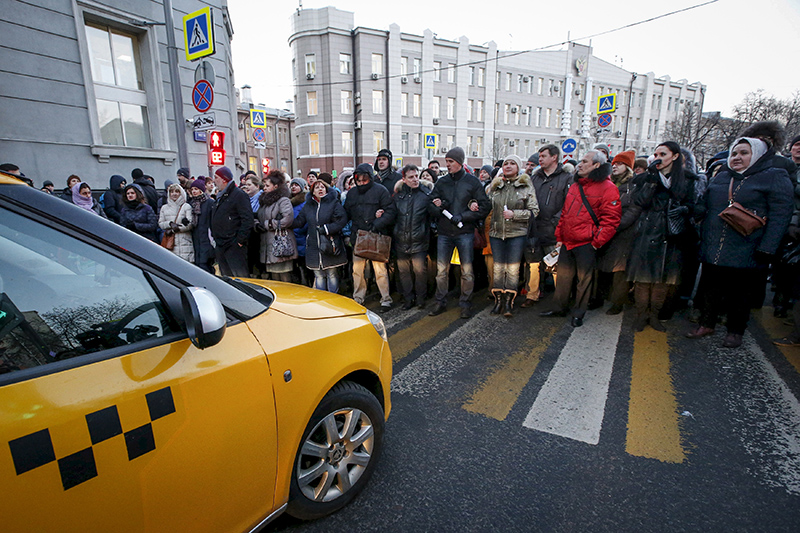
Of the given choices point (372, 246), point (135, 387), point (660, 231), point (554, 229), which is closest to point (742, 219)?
point (660, 231)

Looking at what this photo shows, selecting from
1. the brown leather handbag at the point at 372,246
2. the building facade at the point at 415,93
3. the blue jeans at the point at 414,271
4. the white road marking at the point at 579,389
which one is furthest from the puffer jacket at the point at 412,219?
the building facade at the point at 415,93

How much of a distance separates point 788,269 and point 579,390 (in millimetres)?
3424

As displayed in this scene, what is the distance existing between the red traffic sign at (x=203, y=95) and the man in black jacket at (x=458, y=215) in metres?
6.58

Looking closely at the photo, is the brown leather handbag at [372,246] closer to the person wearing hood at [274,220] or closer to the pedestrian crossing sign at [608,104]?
the person wearing hood at [274,220]

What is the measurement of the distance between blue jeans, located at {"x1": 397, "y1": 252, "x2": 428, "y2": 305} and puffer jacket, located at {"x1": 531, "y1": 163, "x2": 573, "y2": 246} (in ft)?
5.72

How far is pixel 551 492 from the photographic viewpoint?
7.73 ft

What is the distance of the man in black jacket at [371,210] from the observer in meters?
5.84

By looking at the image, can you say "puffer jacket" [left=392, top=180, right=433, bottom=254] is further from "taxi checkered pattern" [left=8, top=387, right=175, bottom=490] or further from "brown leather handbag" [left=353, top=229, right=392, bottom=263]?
"taxi checkered pattern" [left=8, top=387, right=175, bottom=490]

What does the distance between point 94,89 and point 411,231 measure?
1123 centimetres

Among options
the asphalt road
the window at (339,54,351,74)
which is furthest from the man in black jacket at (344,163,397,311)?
the window at (339,54,351,74)

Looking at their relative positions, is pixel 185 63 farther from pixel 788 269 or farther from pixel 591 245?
pixel 788 269

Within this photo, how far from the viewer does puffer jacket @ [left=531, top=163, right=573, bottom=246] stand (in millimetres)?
5637

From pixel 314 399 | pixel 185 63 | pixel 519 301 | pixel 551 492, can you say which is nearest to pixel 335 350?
pixel 314 399

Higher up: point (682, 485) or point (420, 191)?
point (420, 191)
